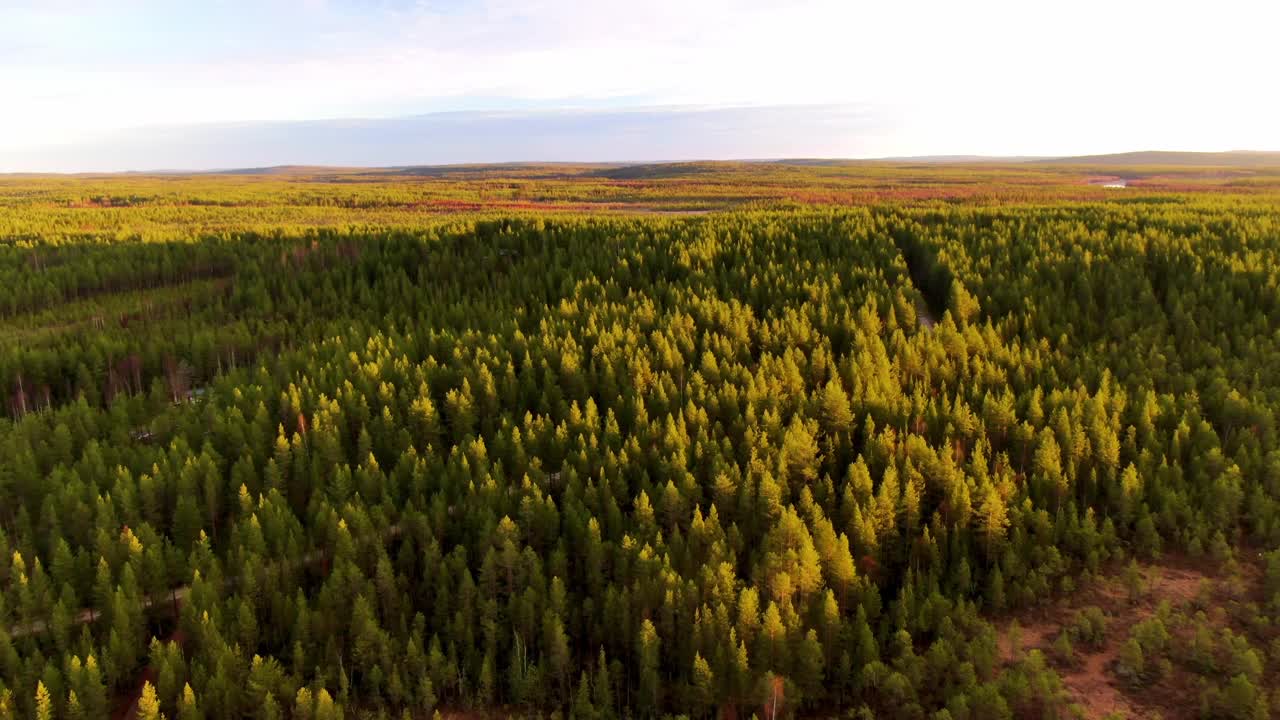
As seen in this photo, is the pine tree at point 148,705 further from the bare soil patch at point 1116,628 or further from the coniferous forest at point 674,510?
the bare soil patch at point 1116,628

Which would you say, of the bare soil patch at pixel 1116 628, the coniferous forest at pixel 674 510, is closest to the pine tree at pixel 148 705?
the coniferous forest at pixel 674 510

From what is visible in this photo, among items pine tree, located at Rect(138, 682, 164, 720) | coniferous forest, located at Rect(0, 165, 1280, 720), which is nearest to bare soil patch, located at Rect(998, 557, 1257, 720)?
coniferous forest, located at Rect(0, 165, 1280, 720)

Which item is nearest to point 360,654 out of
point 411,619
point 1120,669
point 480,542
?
point 411,619

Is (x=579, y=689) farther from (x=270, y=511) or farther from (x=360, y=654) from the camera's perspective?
(x=270, y=511)

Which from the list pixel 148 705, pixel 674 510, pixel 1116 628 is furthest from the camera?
pixel 674 510

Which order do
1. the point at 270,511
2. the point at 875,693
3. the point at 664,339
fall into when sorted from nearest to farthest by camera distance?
the point at 875,693, the point at 270,511, the point at 664,339

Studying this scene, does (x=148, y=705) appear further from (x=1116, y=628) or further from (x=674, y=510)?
(x=1116, y=628)

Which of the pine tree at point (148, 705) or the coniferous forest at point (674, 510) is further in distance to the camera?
the coniferous forest at point (674, 510)

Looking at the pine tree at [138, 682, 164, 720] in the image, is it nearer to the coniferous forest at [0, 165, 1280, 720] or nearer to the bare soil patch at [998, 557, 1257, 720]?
the coniferous forest at [0, 165, 1280, 720]

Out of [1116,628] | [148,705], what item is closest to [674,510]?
[1116,628]
